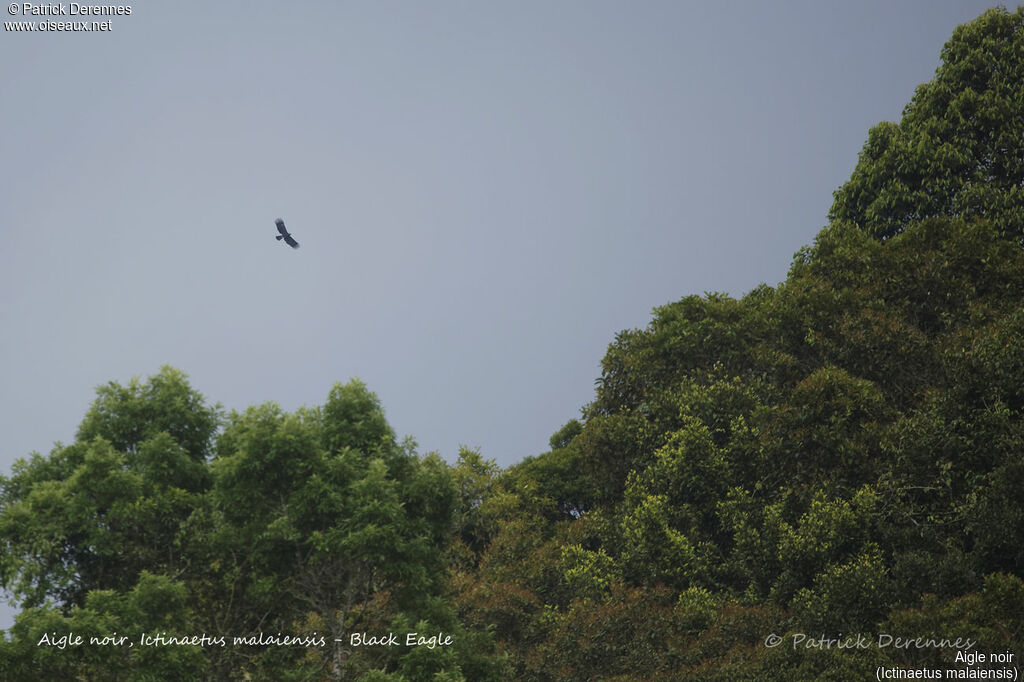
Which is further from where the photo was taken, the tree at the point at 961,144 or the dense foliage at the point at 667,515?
the tree at the point at 961,144

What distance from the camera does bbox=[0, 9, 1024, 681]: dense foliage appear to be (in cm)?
1856

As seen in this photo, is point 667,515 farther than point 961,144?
No

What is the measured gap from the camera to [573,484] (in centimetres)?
3909

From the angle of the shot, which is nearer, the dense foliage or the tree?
the dense foliage

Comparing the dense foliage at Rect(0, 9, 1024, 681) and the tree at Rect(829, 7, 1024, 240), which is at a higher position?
the tree at Rect(829, 7, 1024, 240)

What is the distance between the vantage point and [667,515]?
2573 centimetres

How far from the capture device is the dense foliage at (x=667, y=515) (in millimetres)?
18562

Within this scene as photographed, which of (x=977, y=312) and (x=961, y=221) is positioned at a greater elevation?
(x=961, y=221)

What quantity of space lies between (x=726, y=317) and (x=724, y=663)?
1238cm

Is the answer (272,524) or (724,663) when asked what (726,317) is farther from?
(272,524)

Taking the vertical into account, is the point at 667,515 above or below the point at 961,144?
below

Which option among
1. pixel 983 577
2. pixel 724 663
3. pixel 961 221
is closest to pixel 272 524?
pixel 724 663

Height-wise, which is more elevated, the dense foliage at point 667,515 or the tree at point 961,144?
the tree at point 961,144

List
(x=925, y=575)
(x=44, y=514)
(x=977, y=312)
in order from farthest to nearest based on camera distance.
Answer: (x=977, y=312)
(x=925, y=575)
(x=44, y=514)
